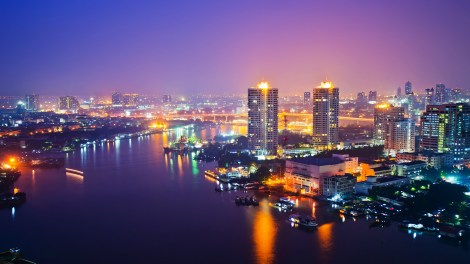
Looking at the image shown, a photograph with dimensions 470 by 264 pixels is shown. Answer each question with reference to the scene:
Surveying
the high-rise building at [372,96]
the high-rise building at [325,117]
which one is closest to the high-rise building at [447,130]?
the high-rise building at [325,117]

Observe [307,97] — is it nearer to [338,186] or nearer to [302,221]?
[338,186]

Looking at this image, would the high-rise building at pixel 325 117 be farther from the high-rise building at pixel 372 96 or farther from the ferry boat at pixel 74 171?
the high-rise building at pixel 372 96

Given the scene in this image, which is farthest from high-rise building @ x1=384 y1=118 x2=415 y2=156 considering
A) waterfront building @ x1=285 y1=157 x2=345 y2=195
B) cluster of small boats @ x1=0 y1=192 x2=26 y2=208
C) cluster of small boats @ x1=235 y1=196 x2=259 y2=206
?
cluster of small boats @ x1=0 y1=192 x2=26 y2=208

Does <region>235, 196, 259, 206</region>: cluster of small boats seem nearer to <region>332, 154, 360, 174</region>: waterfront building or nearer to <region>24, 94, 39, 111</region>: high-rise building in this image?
<region>332, 154, 360, 174</region>: waterfront building

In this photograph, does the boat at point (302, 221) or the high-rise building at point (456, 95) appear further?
the high-rise building at point (456, 95)

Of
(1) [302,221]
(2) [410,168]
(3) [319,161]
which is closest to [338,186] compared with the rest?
(3) [319,161]

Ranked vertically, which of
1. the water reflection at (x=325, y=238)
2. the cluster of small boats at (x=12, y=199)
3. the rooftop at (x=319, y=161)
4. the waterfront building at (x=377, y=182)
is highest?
the rooftop at (x=319, y=161)

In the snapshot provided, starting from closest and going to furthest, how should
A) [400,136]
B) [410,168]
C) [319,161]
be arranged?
[319,161], [410,168], [400,136]
